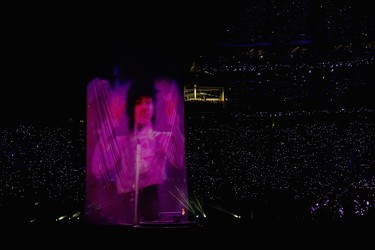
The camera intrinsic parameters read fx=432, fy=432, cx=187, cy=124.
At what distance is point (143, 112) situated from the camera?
5.05 metres

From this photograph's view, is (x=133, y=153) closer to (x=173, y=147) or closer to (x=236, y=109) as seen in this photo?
(x=173, y=147)

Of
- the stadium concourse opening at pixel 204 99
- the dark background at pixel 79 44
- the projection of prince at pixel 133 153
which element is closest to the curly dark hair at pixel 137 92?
the projection of prince at pixel 133 153

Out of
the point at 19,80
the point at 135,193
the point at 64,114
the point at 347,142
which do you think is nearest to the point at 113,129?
the point at 135,193

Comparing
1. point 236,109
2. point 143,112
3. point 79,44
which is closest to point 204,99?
point 236,109

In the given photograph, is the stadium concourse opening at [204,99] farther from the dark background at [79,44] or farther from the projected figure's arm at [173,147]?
the projected figure's arm at [173,147]

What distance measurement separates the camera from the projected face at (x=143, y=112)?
5.05m

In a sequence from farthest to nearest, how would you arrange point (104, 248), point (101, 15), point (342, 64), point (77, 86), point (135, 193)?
point (342, 64), point (77, 86), point (135, 193), point (101, 15), point (104, 248)

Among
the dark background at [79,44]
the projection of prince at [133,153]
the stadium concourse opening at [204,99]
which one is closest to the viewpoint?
the dark background at [79,44]

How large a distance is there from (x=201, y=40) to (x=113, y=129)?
149 cm

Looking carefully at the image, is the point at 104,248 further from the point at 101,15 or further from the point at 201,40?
the point at 201,40

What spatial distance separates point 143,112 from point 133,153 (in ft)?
1.62

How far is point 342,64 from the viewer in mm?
6215

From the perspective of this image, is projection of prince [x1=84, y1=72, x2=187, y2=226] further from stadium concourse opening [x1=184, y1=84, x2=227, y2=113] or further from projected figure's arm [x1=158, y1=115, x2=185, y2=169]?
stadium concourse opening [x1=184, y1=84, x2=227, y2=113]

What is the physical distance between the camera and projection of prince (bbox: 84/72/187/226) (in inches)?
195
